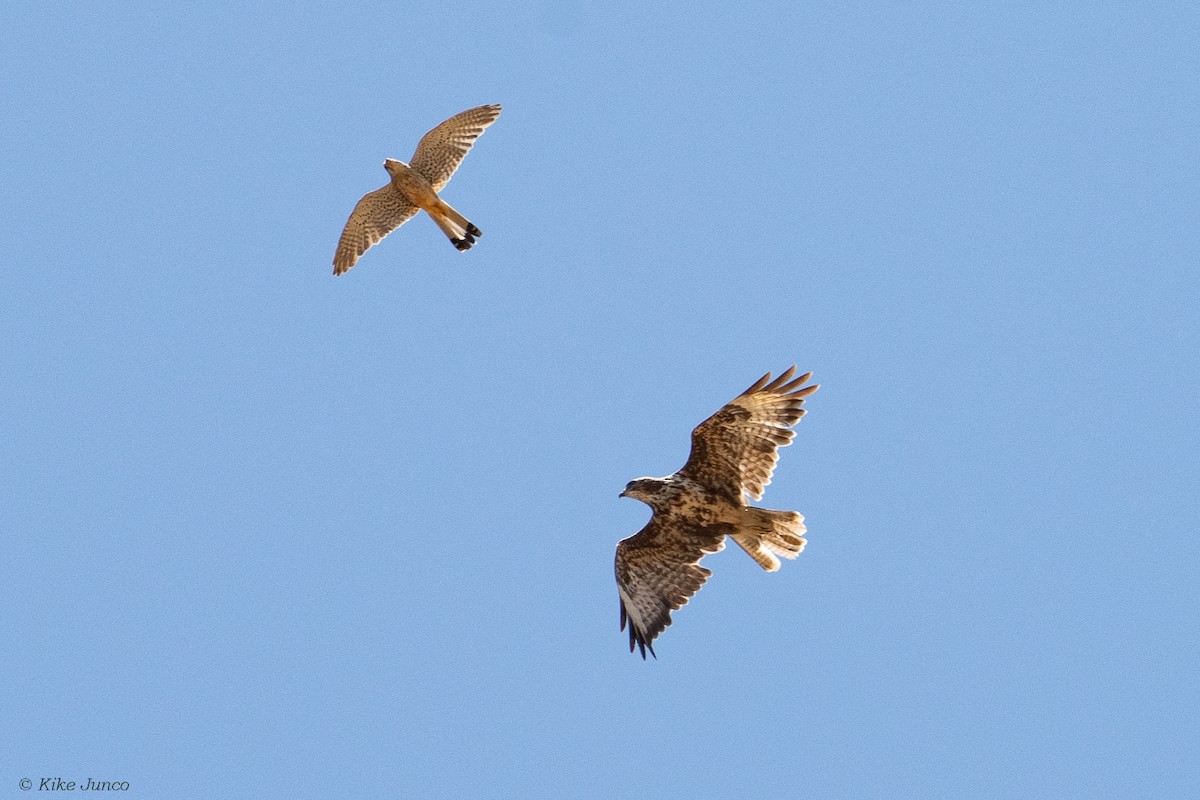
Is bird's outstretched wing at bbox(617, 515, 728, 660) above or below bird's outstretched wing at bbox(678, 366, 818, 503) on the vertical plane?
below

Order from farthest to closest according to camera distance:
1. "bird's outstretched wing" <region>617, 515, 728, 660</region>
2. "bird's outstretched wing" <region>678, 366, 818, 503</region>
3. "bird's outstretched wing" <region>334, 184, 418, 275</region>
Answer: "bird's outstretched wing" <region>334, 184, 418, 275</region>
"bird's outstretched wing" <region>617, 515, 728, 660</region>
"bird's outstretched wing" <region>678, 366, 818, 503</region>

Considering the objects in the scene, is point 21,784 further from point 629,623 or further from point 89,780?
point 629,623

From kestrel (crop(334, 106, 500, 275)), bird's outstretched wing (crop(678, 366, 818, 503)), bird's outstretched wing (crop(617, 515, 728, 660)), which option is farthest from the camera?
kestrel (crop(334, 106, 500, 275))

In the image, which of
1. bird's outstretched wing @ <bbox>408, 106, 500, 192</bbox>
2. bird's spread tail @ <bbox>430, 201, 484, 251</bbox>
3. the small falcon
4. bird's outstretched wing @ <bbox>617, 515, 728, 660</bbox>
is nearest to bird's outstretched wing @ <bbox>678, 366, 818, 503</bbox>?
the small falcon

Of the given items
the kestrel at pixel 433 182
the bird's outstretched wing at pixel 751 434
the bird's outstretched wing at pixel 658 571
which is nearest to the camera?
the bird's outstretched wing at pixel 751 434

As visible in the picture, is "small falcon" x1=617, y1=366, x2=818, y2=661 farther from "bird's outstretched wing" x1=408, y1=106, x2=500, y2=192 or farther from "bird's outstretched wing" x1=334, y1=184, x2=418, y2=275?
"bird's outstretched wing" x1=334, y1=184, x2=418, y2=275

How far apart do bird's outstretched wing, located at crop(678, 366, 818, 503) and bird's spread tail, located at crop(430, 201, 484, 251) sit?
5.32m

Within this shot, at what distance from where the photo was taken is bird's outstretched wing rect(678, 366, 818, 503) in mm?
11656

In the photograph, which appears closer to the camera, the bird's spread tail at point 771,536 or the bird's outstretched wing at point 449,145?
the bird's spread tail at point 771,536

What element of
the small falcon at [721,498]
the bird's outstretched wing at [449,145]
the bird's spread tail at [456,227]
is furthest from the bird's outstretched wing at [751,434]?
the bird's outstretched wing at [449,145]

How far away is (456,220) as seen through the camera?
16.2m

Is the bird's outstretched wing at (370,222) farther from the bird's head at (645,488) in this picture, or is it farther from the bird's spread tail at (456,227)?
the bird's head at (645,488)

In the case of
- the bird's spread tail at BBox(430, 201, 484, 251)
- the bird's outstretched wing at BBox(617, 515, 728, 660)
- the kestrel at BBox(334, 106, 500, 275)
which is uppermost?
the kestrel at BBox(334, 106, 500, 275)

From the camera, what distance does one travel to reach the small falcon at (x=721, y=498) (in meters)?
11.7
